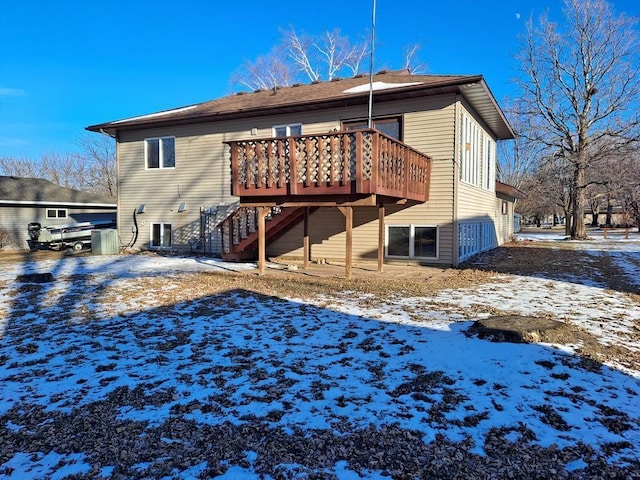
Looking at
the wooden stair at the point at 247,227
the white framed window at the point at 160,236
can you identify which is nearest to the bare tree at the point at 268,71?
the white framed window at the point at 160,236

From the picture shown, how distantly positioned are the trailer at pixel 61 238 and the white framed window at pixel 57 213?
2354 millimetres

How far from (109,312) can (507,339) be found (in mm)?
5477

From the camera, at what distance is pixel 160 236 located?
15.3 meters

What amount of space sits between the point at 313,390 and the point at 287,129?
10.5 m

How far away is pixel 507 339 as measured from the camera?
15.5 feet

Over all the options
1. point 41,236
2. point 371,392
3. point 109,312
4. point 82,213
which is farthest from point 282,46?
point 371,392

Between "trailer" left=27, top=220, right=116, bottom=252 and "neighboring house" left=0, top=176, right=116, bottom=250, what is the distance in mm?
1557

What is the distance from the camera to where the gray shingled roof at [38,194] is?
19516 mm

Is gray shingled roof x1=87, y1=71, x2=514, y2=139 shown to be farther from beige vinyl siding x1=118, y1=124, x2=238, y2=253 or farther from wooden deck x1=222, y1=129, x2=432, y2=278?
wooden deck x1=222, y1=129, x2=432, y2=278

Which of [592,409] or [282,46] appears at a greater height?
[282,46]

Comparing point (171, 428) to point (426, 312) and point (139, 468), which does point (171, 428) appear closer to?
point (139, 468)

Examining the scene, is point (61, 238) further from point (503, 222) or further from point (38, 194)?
point (503, 222)

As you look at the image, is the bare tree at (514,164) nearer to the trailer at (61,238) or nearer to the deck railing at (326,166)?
Answer: the deck railing at (326,166)

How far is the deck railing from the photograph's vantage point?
27.4ft
